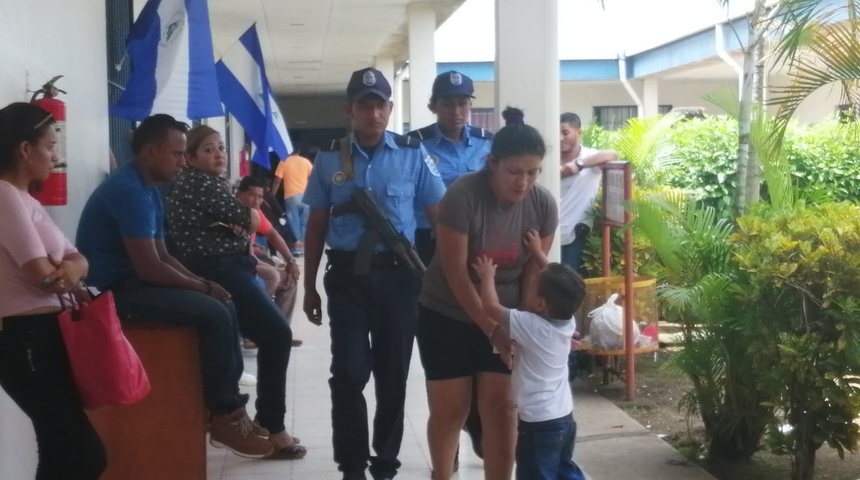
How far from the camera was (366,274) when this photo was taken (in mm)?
4883

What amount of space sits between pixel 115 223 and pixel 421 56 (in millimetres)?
10536

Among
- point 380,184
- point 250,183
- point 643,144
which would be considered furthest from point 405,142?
point 643,144

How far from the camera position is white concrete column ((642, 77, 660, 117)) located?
2516cm

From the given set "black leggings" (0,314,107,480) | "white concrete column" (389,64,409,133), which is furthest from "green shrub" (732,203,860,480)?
"white concrete column" (389,64,409,133)

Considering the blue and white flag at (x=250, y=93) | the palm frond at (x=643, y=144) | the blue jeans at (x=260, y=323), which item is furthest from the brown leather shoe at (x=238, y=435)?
the palm frond at (x=643, y=144)

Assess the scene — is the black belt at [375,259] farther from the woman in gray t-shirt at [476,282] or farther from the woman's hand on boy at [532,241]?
the woman's hand on boy at [532,241]

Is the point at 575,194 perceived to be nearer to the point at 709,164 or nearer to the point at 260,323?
the point at 260,323

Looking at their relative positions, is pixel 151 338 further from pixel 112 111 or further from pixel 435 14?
pixel 435 14

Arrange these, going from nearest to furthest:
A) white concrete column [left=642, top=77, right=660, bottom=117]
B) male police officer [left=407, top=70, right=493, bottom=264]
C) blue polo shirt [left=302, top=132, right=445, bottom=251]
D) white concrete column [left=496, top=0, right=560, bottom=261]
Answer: blue polo shirt [left=302, top=132, right=445, bottom=251] < male police officer [left=407, top=70, right=493, bottom=264] < white concrete column [left=496, top=0, right=560, bottom=261] < white concrete column [left=642, top=77, right=660, bottom=117]

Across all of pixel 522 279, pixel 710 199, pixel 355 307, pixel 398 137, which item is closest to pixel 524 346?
pixel 522 279

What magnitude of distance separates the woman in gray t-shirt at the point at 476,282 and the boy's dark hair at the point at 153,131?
1.39 meters

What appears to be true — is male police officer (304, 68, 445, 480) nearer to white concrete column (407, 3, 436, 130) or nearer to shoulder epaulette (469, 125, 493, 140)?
shoulder epaulette (469, 125, 493, 140)

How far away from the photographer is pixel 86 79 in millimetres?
5785

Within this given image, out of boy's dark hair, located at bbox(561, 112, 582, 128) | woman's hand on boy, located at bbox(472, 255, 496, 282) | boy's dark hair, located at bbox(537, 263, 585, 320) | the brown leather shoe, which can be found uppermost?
boy's dark hair, located at bbox(561, 112, 582, 128)
